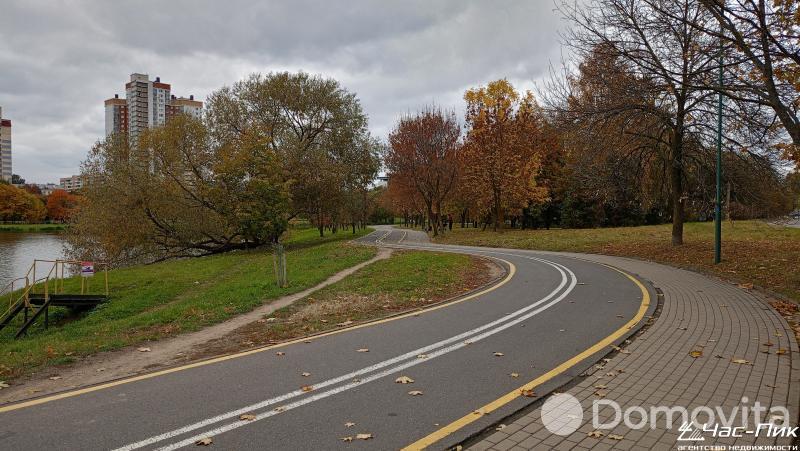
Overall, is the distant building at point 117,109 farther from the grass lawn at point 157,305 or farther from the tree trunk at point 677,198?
the tree trunk at point 677,198

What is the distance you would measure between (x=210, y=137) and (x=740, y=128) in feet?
98.0

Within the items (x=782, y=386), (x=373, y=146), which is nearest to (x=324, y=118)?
(x=373, y=146)

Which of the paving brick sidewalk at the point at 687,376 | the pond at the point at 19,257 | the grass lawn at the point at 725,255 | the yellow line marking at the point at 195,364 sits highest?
the grass lawn at the point at 725,255

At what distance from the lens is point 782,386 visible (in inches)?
203

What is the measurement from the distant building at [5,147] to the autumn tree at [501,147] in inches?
6837

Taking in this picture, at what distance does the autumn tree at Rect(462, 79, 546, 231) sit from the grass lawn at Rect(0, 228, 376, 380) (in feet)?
56.2

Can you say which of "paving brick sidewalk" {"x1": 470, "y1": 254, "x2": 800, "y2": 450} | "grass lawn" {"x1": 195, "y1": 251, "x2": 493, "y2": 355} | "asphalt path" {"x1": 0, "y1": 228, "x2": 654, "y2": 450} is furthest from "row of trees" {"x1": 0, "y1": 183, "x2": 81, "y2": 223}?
"paving brick sidewalk" {"x1": 470, "y1": 254, "x2": 800, "y2": 450}

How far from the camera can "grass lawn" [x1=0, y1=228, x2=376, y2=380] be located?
7754 millimetres

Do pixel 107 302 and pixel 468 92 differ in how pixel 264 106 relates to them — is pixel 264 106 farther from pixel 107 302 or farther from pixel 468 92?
pixel 107 302

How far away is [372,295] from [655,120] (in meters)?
15.4

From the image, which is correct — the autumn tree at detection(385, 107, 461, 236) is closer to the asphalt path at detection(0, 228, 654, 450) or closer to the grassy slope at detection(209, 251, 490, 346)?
the grassy slope at detection(209, 251, 490, 346)

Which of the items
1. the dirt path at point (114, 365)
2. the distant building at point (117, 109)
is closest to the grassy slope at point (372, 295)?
the dirt path at point (114, 365)

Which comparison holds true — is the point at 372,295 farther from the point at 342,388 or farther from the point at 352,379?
the point at 342,388

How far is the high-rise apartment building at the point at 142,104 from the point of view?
252ft
